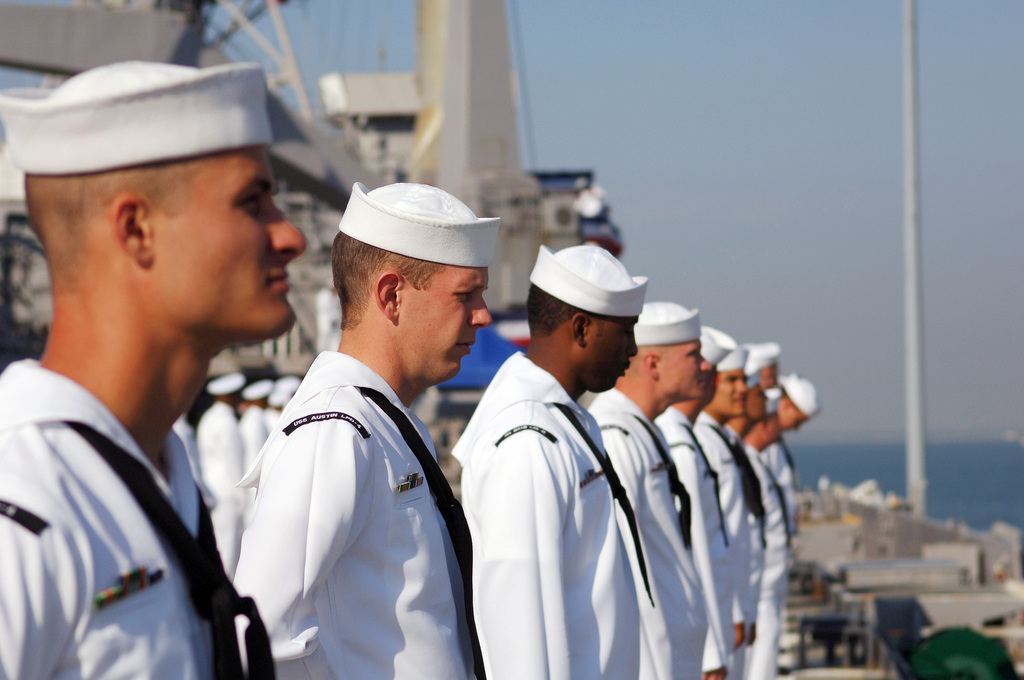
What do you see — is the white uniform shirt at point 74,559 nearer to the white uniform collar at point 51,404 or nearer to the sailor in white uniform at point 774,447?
the white uniform collar at point 51,404

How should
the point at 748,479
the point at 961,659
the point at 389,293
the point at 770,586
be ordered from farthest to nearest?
the point at 770,586, the point at 961,659, the point at 748,479, the point at 389,293

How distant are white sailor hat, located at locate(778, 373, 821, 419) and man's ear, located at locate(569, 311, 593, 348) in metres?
8.59

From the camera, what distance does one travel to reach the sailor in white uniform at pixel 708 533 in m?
5.49

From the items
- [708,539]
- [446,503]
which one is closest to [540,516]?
[446,503]

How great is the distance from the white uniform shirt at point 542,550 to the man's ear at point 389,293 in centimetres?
78

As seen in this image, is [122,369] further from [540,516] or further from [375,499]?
[540,516]

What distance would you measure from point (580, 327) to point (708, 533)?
7.61ft

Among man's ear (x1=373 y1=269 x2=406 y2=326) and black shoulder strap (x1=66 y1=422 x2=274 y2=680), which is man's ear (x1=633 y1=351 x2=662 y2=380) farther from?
black shoulder strap (x1=66 y1=422 x2=274 y2=680)

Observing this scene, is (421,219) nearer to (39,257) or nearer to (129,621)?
(129,621)

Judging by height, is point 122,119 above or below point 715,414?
above

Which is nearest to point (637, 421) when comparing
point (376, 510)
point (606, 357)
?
point (606, 357)

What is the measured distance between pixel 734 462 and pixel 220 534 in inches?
271

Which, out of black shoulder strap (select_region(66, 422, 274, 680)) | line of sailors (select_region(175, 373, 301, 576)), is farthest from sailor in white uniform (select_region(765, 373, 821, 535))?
black shoulder strap (select_region(66, 422, 274, 680))

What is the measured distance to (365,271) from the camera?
112 inches
